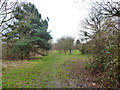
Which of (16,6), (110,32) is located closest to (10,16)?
(16,6)

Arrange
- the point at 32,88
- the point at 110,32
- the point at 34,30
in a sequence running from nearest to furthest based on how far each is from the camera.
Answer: the point at 32,88 → the point at 110,32 → the point at 34,30

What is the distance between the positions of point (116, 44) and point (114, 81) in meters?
1.47

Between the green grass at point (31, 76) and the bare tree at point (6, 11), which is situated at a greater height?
the bare tree at point (6, 11)

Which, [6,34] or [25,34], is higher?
[25,34]

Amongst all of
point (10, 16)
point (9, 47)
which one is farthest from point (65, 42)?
point (10, 16)

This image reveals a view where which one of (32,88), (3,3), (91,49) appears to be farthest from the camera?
(3,3)

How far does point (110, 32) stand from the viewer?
163 inches

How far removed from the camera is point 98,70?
16.6ft

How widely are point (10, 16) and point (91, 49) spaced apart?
24.6 feet

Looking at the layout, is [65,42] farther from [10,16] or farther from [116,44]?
[116,44]

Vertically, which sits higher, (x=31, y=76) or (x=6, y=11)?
(x=6, y=11)

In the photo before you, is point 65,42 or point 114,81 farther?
point 65,42

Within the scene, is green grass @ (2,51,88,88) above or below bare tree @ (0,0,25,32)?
below

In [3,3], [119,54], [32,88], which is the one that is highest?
[3,3]
